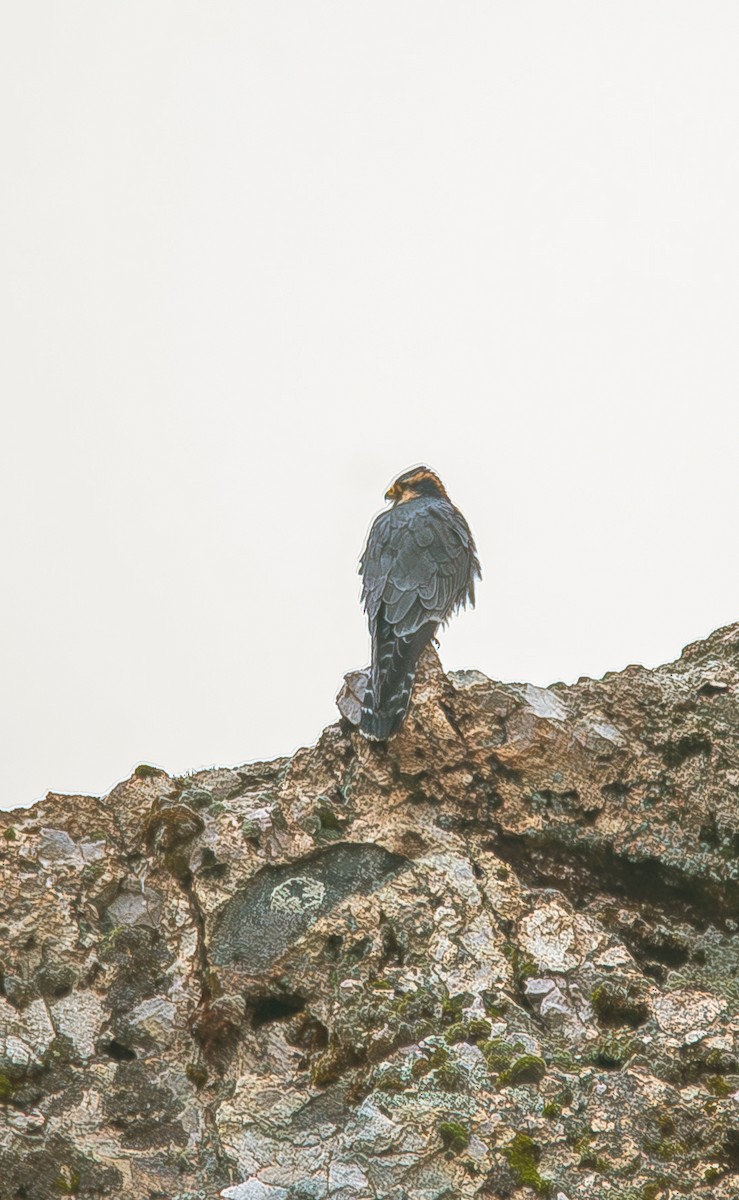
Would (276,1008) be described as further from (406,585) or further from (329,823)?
(406,585)

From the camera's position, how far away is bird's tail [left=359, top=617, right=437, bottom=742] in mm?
6582

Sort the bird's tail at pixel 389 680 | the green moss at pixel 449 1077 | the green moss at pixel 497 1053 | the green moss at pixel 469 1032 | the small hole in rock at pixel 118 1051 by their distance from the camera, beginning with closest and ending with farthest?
the green moss at pixel 449 1077 < the green moss at pixel 497 1053 < the green moss at pixel 469 1032 < the small hole in rock at pixel 118 1051 < the bird's tail at pixel 389 680

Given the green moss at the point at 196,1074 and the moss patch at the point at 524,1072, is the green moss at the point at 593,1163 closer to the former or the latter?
the moss patch at the point at 524,1072

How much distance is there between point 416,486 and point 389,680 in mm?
4335

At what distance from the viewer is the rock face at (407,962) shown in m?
4.90

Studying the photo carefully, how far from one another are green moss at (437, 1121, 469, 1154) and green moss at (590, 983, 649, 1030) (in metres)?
0.95

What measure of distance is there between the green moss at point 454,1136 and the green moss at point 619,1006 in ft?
3.11

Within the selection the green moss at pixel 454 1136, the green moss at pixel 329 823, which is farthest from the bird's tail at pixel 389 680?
the green moss at pixel 454 1136

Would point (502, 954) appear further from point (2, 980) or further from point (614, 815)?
point (2, 980)

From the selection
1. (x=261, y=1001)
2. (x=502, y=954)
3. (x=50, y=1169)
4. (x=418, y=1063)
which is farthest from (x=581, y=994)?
(x=50, y=1169)

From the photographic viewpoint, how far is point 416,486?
1098cm

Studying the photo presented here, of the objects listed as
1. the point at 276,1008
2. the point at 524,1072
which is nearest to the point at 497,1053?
the point at 524,1072

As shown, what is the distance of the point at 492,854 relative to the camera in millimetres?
6320

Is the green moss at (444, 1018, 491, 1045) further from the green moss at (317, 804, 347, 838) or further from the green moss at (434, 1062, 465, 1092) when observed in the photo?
the green moss at (317, 804, 347, 838)
